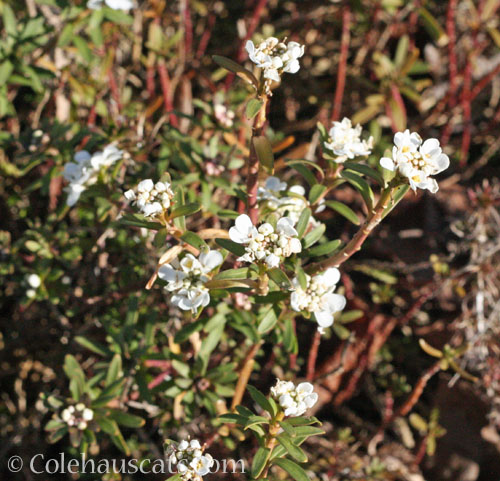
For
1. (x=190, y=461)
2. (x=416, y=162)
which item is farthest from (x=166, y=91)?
(x=190, y=461)

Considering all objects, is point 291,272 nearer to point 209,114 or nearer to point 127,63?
point 209,114

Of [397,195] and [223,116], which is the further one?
[223,116]

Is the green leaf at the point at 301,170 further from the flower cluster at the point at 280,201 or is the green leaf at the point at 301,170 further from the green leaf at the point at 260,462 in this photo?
the green leaf at the point at 260,462

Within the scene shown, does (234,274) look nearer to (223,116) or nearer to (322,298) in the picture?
(322,298)

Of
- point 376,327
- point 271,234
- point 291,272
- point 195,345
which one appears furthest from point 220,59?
point 376,327

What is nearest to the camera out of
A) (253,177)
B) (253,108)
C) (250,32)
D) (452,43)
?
(253,108)
